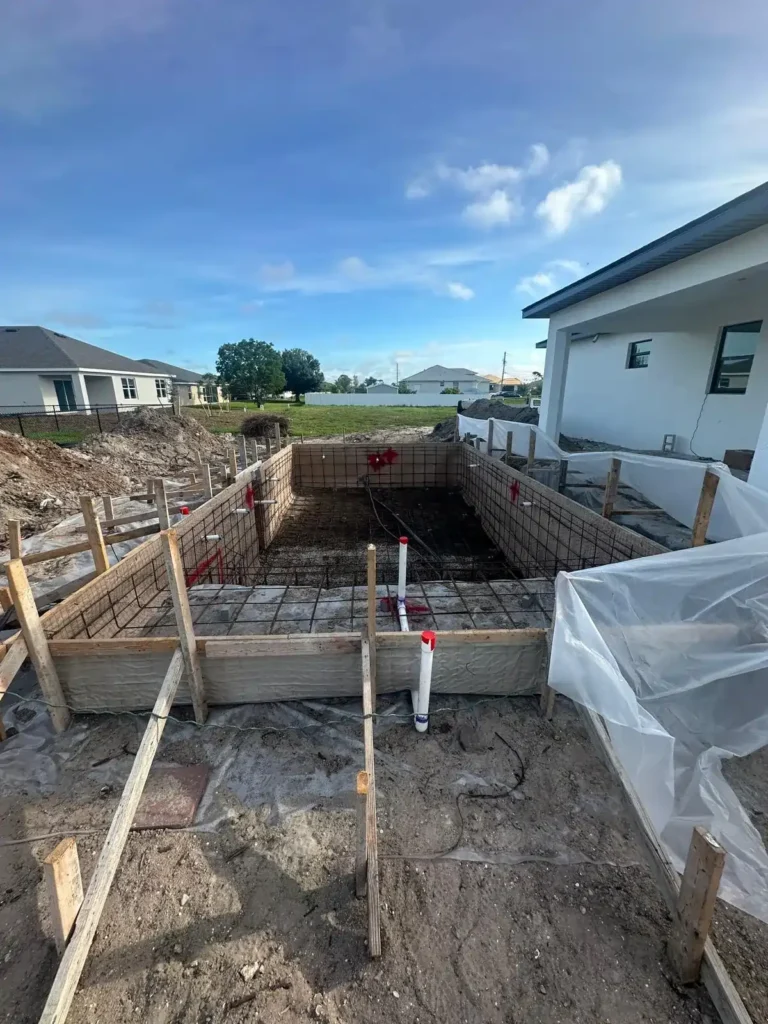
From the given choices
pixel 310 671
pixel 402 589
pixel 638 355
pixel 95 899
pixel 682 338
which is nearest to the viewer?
pixel 95 899

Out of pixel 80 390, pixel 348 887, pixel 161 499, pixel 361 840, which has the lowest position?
pixel 348 887

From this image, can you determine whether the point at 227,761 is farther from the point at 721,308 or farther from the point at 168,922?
the point at 721,308

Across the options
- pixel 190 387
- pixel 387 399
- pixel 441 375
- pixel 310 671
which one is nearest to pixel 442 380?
pixel 441 375

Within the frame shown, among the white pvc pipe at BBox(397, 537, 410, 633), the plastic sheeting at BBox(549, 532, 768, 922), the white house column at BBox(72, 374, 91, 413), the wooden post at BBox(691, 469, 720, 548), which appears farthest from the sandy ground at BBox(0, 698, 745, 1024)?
the white house column at BBox(72, 374, 91, 413)

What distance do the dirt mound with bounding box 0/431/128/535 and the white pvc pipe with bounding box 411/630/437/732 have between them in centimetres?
606

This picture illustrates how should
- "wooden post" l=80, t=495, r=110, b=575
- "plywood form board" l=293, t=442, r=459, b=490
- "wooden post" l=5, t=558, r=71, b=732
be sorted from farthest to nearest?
"plywood form board" l=293, t=442, r=459, b=490, "wooden post" l=80, t=495, r=110, b=575, "wooden post" l=5, t=558, r=71, b=732

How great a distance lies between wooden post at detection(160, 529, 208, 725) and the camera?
2.47 meters

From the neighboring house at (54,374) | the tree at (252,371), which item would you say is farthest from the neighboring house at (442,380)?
the neighboring house at (54,374)

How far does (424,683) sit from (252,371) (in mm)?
46484

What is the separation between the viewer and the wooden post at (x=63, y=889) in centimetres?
154

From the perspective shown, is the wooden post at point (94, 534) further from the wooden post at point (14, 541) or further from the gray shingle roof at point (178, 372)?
the gray shingle roof at point (178, 372)

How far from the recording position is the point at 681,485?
4.64m

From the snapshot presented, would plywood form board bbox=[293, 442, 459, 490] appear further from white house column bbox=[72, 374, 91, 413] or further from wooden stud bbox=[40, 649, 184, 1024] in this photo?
white house column bbox=[72, 374, 91, 413]

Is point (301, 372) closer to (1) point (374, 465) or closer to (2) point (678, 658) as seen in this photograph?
(1) point (374, 465)
